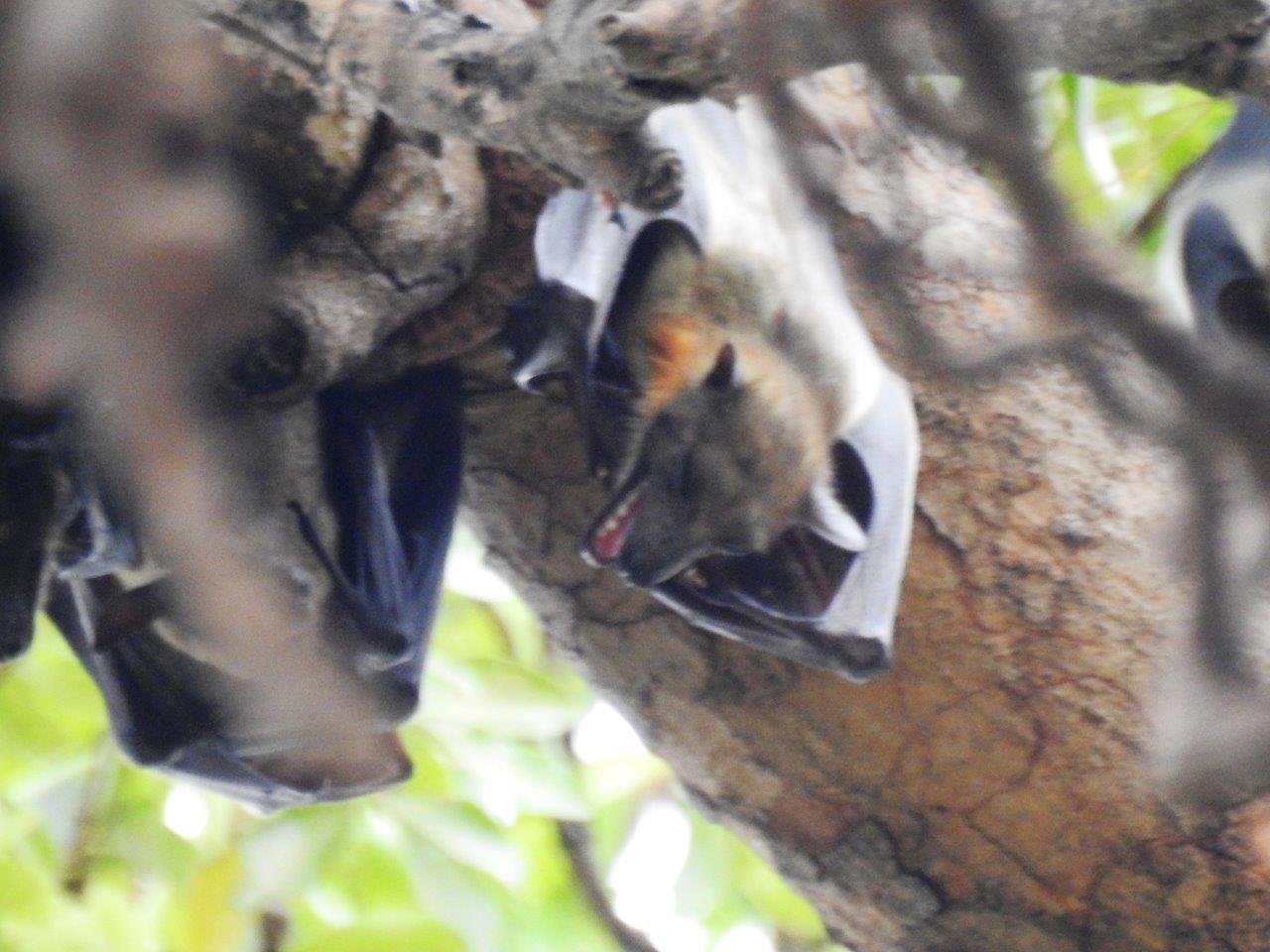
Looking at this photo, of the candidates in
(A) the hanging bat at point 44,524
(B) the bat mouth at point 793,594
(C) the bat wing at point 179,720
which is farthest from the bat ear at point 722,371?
(A) the hanging bat at point 44,524

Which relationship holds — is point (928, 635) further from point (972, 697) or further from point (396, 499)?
point (396, 499)

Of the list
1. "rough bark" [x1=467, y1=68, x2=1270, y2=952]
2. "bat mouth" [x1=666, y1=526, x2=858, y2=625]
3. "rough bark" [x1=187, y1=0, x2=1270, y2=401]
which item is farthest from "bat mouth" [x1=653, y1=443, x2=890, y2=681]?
"rough bark" [x1=187, y1=0, x2=1270, y2=401]

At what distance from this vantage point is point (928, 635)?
72.5 inches

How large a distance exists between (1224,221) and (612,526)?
1116 millimetres

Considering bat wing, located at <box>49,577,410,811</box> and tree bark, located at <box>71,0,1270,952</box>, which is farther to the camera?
bat wing, located at <box>49,577,410,811</box>

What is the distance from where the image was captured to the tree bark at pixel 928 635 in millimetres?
1694

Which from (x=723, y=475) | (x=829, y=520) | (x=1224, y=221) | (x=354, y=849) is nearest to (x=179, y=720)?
(x=354, y=849)

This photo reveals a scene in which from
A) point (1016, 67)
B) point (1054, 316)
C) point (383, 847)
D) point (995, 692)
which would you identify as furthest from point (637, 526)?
point (1016, 67)

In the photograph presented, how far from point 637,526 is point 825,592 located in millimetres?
262

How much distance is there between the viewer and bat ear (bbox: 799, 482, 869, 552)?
1768 millimetres

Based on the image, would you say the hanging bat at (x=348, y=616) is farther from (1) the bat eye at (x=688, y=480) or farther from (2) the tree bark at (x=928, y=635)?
(1) the bat eye at (x=688, y=480)

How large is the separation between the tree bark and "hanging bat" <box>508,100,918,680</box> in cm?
10

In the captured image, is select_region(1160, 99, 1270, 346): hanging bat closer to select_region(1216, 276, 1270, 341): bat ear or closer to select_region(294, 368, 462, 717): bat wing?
select_region(1216, 276, 1270, 341): bat ear

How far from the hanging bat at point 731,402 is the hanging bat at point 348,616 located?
7.3 inches
